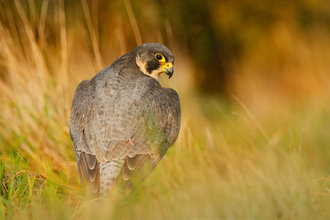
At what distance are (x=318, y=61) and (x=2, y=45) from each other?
5014 millimetres

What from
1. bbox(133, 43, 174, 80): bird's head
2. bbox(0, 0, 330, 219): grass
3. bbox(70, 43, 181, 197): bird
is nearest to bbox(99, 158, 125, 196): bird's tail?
bbox(70, 43, 181, 197): bird

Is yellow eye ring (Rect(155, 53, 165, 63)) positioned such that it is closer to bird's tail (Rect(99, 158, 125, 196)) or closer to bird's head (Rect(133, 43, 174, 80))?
bird's head (Rect(133, 43, 174, 80))

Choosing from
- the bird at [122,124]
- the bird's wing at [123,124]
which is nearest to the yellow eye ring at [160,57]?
the bird at [122,124]

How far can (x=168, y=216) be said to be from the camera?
202cm

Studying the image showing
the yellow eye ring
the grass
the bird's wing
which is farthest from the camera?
the yellow eye ring

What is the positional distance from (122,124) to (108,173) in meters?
0.41

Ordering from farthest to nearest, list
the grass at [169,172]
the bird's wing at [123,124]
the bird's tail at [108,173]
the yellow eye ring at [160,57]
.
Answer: the yellow eye ring at [160,57]
the bird's wing at [123,124]
the bird's tail at [108,173]
the grass at [169,172]

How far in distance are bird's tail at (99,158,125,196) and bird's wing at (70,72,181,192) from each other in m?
0.04

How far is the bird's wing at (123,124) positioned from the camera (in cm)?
267

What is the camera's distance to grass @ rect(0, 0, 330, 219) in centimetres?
209

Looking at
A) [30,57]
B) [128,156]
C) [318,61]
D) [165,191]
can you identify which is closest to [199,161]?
[165,191]

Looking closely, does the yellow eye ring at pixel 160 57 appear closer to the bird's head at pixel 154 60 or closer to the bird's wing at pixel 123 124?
the bird's head at pixel 154 60

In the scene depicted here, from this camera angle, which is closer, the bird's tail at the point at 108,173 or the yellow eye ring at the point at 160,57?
the bird's tail at the point at 108,173

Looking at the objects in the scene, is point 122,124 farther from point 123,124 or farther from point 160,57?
point 160,57
